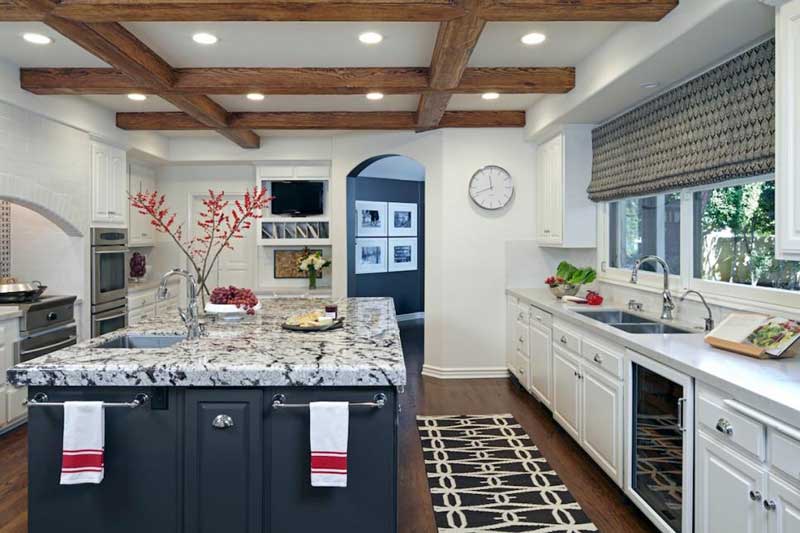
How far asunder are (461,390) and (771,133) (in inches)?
130

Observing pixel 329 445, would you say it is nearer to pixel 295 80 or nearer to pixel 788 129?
pixel 788 129

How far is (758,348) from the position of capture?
7.41 ft

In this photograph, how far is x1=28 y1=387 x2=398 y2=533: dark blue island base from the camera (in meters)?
2.07

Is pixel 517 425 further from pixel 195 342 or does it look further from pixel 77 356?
pixel 77 356

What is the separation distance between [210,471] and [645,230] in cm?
341

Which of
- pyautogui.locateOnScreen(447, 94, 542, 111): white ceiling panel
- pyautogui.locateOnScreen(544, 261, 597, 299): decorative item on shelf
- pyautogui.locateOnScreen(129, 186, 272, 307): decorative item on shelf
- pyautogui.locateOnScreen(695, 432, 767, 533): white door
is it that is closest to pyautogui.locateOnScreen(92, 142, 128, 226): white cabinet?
pyautogui.locateOnScreen(129, 186, 272, 307): decorative item on shelf

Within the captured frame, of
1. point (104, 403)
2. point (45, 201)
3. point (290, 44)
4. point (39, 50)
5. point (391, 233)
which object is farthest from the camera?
point (391, 233)

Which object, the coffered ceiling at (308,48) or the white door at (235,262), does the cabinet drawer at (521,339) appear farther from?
the white door at (235,262)

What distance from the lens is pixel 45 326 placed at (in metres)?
4.22

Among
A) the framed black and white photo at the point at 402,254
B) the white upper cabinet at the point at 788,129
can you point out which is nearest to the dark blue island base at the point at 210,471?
the white upper cabinet at the point at 788,129

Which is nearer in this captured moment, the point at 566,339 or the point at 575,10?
the point at 575,10

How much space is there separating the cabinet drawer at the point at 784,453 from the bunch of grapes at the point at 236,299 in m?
2.64

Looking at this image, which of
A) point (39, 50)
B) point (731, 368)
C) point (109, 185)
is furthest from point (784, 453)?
point (109, 185)

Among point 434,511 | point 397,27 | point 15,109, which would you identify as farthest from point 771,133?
point 15,109
